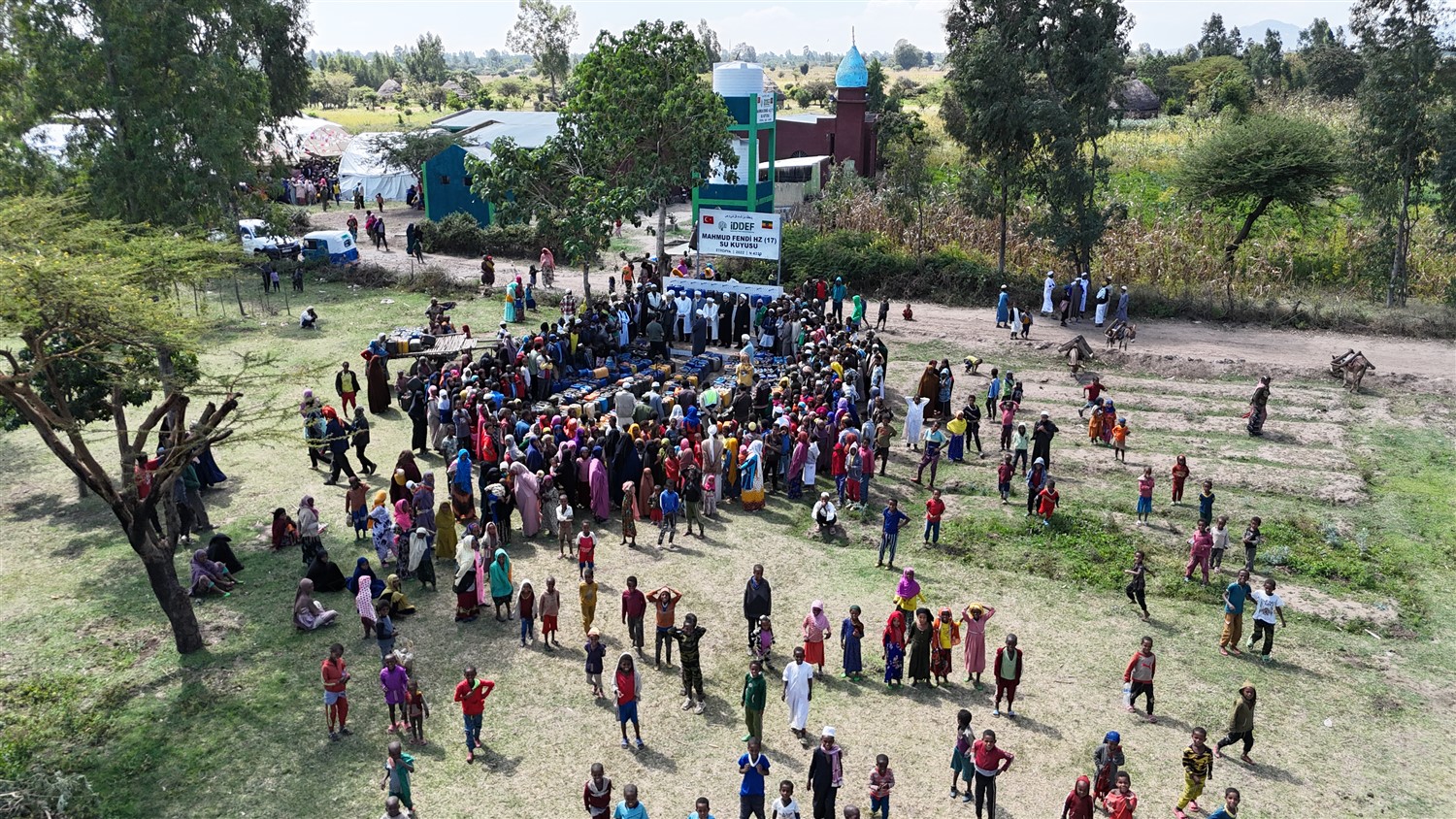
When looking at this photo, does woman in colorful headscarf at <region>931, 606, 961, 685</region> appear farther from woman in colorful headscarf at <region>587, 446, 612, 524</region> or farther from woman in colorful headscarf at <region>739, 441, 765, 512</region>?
woman in colorful headscarf at <region>587, 446, 612, 524</region>

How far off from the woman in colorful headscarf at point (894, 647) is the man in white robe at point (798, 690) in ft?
4.62

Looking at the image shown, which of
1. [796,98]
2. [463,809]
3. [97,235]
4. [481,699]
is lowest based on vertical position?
[463,809]

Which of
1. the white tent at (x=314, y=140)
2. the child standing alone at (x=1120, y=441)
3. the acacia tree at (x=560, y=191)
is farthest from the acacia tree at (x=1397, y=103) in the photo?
the white tent at (x=314, y=140)

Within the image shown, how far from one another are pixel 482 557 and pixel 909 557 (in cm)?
638

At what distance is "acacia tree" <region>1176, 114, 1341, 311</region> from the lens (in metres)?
29.6

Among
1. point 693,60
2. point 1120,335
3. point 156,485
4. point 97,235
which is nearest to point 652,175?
point 693,60

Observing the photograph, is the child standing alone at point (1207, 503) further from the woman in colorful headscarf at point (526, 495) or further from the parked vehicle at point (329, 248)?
the parked vehicle at point (329, 248)

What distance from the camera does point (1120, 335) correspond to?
84.6 feet

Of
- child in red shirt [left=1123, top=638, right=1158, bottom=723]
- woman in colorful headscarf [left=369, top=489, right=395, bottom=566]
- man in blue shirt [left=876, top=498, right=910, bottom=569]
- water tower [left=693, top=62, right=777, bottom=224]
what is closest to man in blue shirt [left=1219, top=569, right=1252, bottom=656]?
child in red shirt [left=1123, top=638, right=1158, bottom=723]

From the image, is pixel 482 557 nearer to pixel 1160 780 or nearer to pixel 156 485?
pixel 156 485

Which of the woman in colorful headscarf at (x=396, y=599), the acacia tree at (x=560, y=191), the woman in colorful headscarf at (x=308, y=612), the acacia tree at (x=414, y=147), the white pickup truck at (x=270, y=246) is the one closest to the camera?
the woman in colorful headscarf at (x=396, y=599)

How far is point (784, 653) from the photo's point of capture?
512 inches

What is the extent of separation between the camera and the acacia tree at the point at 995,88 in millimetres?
28109

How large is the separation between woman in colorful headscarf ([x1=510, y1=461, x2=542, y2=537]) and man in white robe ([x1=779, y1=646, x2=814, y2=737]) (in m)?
5.96
